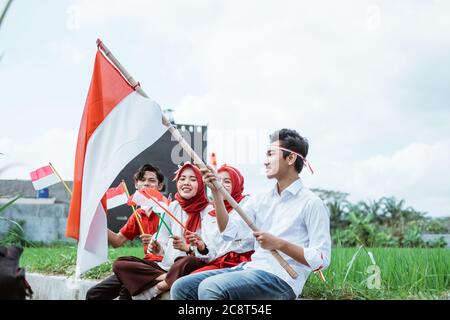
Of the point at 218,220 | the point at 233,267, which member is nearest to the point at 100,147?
the point at 218,220

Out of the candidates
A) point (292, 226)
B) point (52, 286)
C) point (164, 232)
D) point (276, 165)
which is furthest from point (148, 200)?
point (52, 286)

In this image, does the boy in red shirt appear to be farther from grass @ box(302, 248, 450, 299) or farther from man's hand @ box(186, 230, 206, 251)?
grass @ box(302, 248, 450, 299)

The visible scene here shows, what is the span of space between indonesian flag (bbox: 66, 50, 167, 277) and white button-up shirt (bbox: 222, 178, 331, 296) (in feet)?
1.97

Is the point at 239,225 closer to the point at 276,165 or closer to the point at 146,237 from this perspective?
the point at 276,165

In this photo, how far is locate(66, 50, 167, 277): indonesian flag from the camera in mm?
2812

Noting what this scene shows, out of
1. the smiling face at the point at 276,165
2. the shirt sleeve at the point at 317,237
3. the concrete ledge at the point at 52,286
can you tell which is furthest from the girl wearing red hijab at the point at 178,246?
the concrete ledge at the point at 52,286

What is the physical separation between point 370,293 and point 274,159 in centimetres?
110

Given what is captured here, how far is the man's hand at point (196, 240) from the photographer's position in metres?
2.97

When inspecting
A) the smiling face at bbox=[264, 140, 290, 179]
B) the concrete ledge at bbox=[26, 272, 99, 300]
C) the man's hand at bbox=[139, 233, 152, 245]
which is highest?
the smiling face at bbox=[264, 140, 290, 179]

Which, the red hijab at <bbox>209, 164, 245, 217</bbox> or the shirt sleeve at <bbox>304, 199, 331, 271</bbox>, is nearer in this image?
the shirt sleeve at <bbox>304, 199, 331, 271</bbox>

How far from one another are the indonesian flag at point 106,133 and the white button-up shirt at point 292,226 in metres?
0.60

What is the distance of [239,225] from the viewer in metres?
2.75

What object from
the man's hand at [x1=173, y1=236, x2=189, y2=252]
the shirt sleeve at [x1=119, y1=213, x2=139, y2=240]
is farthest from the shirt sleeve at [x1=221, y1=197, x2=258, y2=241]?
the shirt sleeve at [x1=119, y1=213, x2=139, y2=240]
